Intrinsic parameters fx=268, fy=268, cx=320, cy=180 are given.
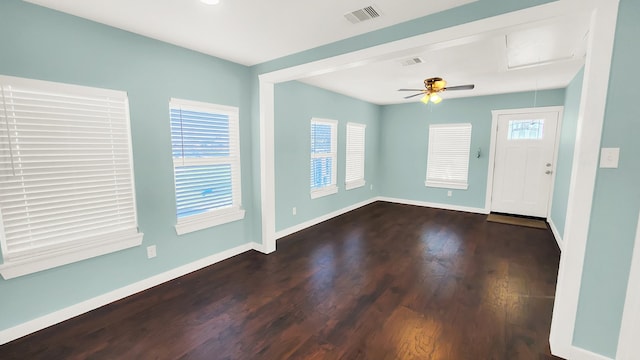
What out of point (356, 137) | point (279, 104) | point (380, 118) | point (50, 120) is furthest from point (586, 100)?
point (380, 118)

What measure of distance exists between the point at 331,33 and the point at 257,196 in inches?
87.1

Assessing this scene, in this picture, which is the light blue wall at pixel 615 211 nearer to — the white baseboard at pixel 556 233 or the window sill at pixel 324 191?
the white baseboard at pixel 556 233

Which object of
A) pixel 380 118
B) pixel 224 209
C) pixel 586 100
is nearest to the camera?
pixel 586 100

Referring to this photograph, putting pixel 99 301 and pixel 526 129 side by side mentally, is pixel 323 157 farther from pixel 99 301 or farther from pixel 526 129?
pixel 526 129

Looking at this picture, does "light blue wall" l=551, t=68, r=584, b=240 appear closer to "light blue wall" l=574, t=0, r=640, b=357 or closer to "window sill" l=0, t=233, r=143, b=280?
"light blue wall" l=574, t=0, r=640, b=357

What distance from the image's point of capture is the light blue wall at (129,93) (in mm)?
1999

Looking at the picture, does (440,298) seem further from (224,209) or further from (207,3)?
(207,3)

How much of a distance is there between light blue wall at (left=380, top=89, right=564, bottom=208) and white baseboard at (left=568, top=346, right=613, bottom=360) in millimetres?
4258

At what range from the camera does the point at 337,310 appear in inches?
94.7

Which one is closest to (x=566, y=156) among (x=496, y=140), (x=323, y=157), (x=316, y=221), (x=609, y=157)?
(x=496, y=140)

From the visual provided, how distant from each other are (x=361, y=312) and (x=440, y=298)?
83 cm

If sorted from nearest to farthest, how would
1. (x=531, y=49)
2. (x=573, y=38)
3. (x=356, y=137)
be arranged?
1. (x=573, y=38)
2. (x=531, y=49)
3. (x=356, y=137)

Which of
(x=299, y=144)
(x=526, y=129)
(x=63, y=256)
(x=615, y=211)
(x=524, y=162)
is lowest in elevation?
(x=63, y=256)

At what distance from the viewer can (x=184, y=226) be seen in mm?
2980
